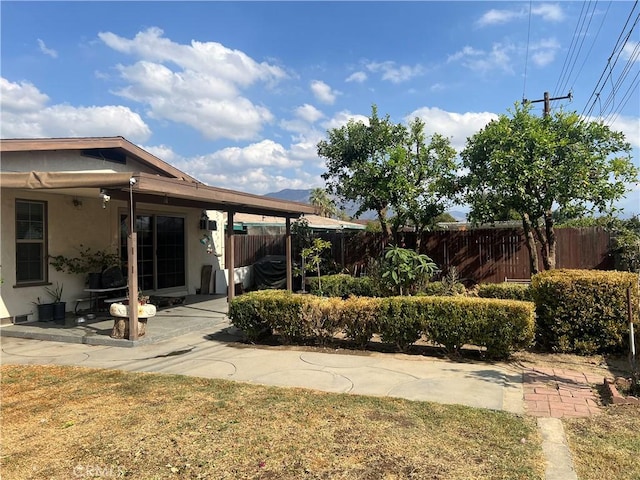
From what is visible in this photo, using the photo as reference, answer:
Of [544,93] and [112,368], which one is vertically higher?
Result: [544,93]

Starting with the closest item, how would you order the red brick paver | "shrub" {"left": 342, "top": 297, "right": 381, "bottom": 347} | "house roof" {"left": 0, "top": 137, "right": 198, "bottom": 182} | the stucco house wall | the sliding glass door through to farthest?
the red brick paver → "shrub" {"left": 342, "top": 297, "right": 381, "bottom": 347} → "house roof" {"left": 0, "top": 137, "right": 198, "bottom": 182} → the stucco house wall → the sliding glass door

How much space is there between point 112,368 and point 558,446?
17.0 feet

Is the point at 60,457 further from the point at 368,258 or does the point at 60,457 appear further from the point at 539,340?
the point at 368,258

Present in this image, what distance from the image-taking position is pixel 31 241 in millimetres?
8805

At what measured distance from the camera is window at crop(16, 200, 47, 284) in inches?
338

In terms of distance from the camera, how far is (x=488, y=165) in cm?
1098

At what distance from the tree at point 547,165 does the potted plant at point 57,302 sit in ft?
31.6

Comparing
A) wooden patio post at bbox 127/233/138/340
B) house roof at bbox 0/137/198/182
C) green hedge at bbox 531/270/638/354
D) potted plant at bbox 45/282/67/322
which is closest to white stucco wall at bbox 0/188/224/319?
potted plant at bbox 45/282/67/322

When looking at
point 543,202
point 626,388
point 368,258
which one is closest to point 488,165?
point 543,202

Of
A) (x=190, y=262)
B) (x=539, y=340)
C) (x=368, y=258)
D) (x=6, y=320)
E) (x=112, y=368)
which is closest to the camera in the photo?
(x=112, y=368)

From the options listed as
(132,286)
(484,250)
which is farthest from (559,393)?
(484,250)

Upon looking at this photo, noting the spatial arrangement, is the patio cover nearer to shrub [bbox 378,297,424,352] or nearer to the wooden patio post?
the wooden patio post

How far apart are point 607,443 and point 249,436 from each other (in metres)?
2.82

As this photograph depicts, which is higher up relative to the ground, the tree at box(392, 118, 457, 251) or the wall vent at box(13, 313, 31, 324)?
the tree at box(392, 118, 457, 251)
